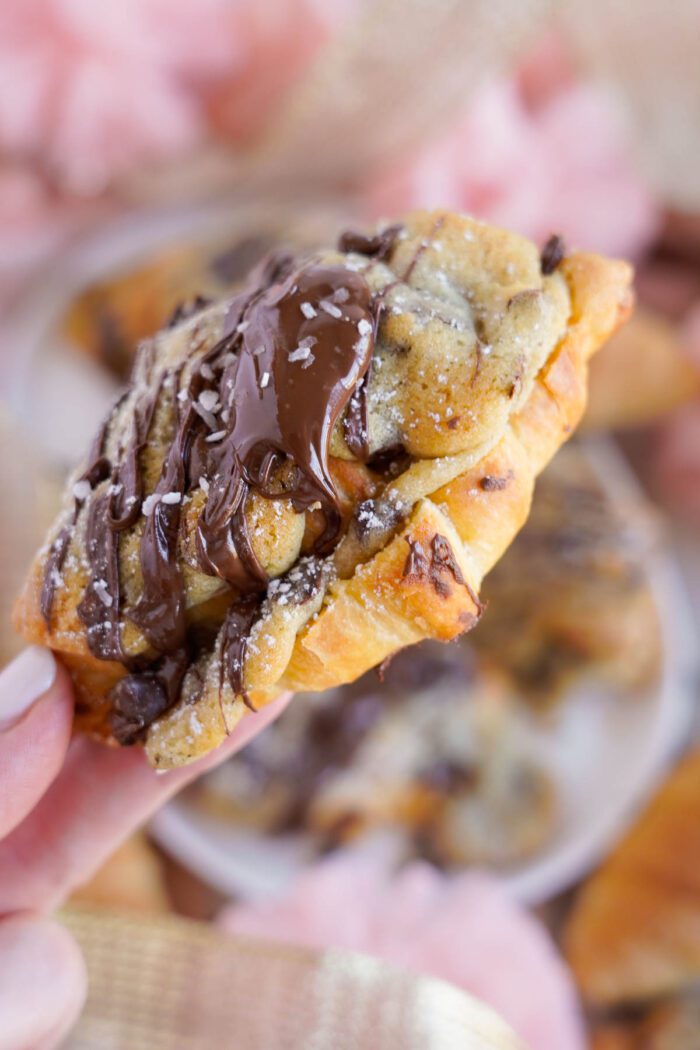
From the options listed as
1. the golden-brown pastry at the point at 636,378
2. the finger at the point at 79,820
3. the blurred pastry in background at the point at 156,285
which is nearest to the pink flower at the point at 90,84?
the blurred pastry in background at the point at 156,285

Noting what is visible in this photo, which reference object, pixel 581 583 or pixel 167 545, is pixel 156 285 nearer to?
pixel 581 583

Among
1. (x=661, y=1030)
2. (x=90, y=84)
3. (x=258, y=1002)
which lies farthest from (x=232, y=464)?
(x=90, y=84)

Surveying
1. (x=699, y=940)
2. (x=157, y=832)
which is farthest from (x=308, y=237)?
(x=699, y=940)

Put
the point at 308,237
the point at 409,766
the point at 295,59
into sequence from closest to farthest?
the point at 409,766
the point at 308,237
the point at 295,59

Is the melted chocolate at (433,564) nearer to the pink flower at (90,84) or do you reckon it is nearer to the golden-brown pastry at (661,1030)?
the golden-brown pastry at (661,1030)

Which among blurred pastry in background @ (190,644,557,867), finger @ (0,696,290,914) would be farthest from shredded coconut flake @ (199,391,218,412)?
blurred pastry in background @ (190,644,557,867)

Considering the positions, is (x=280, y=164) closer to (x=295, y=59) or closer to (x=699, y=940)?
(x=295, y=59)
